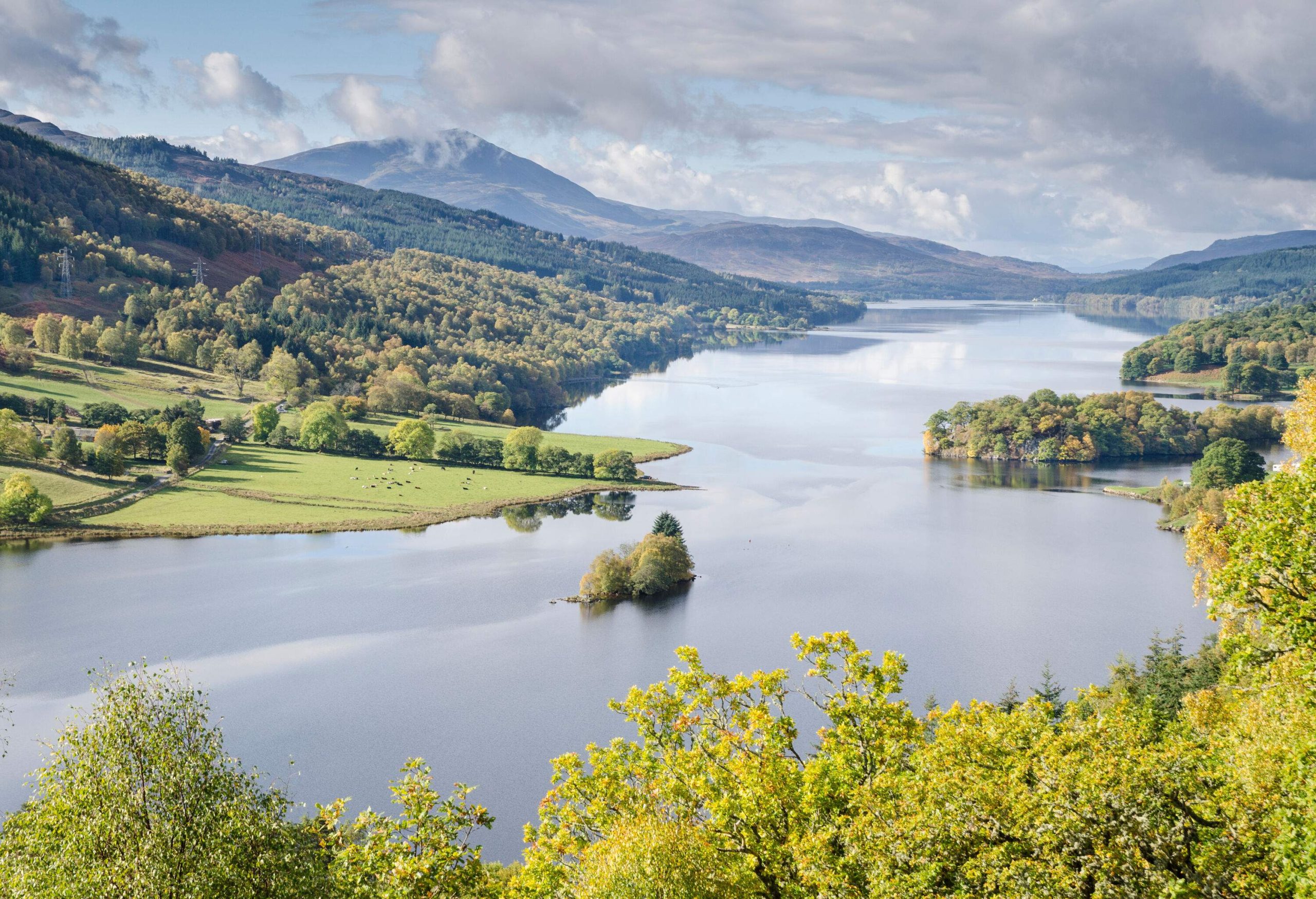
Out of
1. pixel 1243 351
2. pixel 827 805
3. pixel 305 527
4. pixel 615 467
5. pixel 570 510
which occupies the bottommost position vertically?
pixel 305 527

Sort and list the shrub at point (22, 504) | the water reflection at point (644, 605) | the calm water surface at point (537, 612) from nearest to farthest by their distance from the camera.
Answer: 1. the calm water surface at point (537, 612)
2. the water reflection at point (644, 605)
3. the shrub at point (22, 504)

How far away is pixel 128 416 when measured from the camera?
267ft

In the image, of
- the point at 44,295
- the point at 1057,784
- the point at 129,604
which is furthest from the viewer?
the point at 44,295

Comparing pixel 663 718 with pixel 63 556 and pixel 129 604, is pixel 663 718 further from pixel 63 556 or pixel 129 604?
pixel 63 556

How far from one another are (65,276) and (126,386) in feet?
113

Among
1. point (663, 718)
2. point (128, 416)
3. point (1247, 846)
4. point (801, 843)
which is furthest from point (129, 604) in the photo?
point (1247, 846)

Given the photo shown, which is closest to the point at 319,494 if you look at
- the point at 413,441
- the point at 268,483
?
the point at 268,483

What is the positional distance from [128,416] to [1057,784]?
276 feet

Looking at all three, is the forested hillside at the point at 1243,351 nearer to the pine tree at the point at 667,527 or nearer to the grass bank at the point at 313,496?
the grass bank at the point at 313,496

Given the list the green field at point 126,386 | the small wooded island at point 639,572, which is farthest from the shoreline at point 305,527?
the green field at point 126,386

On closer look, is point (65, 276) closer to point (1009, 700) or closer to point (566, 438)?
point (566, 438)

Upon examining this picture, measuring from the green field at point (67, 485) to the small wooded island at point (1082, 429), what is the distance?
69293 mm

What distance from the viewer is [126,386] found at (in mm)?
93188

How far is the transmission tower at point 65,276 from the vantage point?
383ft
